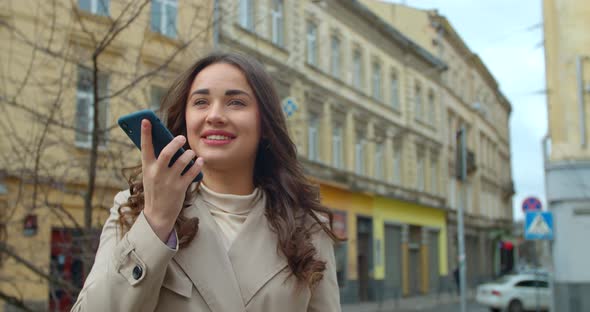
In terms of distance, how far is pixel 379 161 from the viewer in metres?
32.0

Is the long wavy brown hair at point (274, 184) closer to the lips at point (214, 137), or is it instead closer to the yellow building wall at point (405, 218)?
the lips at point (214, 137)

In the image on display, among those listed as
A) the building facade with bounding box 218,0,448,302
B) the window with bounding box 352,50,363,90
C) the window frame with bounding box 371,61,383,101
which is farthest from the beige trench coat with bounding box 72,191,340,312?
the window frame with bounding box 371,61,383,101

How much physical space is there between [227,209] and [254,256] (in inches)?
8.2

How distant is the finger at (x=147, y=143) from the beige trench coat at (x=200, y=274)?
0.17m

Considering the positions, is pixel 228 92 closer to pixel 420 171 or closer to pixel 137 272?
pixel 137 272

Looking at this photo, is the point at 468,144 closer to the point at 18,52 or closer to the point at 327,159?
the point at 327,159

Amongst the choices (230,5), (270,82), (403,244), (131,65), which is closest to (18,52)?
(131,65)

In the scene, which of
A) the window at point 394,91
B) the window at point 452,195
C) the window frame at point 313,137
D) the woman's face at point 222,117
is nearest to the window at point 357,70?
the window at point 394,91

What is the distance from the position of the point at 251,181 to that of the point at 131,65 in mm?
5169

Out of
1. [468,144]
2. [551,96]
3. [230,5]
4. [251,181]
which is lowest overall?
[251,181]

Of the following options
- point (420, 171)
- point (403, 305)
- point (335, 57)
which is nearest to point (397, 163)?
point (420, 171)

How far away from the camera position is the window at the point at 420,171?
36.4 meters

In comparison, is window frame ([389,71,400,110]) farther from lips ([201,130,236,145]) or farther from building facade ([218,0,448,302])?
lips ([201,130,236,145])

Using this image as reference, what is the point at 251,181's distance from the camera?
2.37m
